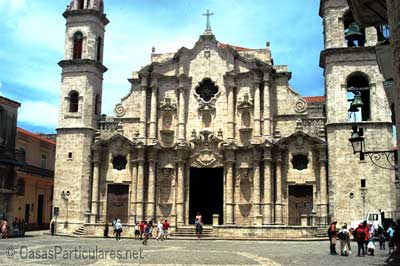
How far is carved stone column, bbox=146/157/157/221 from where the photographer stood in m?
31.7

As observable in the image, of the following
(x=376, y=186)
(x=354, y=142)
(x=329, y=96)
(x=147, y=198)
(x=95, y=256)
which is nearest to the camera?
(x=354, y=142)

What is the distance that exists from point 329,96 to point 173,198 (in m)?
12.5

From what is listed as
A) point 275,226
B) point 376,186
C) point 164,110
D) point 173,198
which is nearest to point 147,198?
point 173,198

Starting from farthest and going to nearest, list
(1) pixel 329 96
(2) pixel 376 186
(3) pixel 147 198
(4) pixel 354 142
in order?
(3) pixel 147 198
(1) pixel 329 96
(2) pixel 376 186
(4) pixel 354 142

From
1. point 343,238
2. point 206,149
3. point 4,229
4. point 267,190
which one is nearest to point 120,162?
point 206,149

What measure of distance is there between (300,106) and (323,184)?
18.6 ft

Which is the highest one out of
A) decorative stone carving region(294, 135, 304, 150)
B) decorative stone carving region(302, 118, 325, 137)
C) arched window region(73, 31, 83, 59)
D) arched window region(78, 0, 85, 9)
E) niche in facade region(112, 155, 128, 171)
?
arched window region(78, 0, 85, 9)

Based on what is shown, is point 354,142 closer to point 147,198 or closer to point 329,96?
point 329,96

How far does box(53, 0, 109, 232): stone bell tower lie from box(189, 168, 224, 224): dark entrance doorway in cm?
730

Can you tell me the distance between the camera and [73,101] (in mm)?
34250

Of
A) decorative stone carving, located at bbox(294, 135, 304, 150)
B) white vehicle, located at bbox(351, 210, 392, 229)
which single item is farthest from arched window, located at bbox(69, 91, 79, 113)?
white vehicle, located at bbox(351, 210, 392, 229)

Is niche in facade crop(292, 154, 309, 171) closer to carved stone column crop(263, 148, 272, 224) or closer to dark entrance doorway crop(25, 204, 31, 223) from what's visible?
carved stone column crop(263, 148, 272, 224)

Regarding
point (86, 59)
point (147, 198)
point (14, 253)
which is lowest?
point (14, 253)

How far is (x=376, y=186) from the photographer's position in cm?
2806
